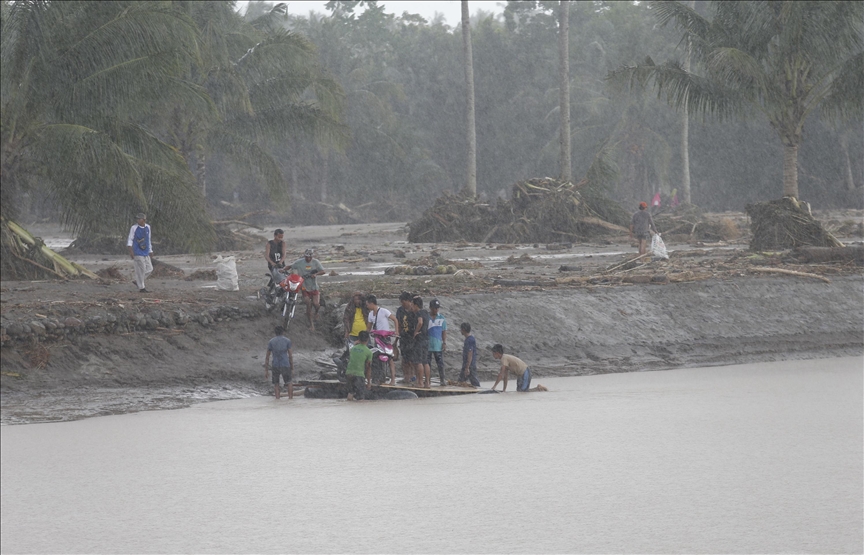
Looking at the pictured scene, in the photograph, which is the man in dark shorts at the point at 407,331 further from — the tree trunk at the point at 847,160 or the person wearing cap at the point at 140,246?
the tree trunk at the point at 847,160

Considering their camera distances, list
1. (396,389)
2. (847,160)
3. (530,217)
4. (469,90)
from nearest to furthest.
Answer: (396,389)
(530,217)
(469,90)
(847,160)

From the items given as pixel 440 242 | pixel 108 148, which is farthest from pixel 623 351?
pixel 440 242

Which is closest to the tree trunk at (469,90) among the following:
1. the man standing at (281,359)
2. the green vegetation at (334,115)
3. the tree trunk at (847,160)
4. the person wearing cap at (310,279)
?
the green vegetation at (334,115)

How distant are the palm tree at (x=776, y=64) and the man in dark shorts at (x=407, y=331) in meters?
10.9

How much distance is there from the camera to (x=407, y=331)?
516 inches

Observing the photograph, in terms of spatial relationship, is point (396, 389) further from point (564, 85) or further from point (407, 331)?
point (564, 85)

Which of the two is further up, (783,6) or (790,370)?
(783,6)

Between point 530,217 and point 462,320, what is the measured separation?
15.4 metres

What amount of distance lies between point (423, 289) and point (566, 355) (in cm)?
257

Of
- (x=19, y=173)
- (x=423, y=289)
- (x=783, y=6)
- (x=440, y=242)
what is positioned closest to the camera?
(x=19, y=173)

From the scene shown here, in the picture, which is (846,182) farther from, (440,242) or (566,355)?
(566,355)

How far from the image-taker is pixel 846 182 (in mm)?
48812

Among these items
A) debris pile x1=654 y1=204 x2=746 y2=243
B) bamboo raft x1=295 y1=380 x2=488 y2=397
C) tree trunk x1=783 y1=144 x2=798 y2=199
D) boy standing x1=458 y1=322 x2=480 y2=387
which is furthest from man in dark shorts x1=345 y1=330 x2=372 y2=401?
debris pile x1=654 y1=204 x2=746 y2=243

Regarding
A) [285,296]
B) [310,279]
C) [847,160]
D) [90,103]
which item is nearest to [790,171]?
[310,279]
